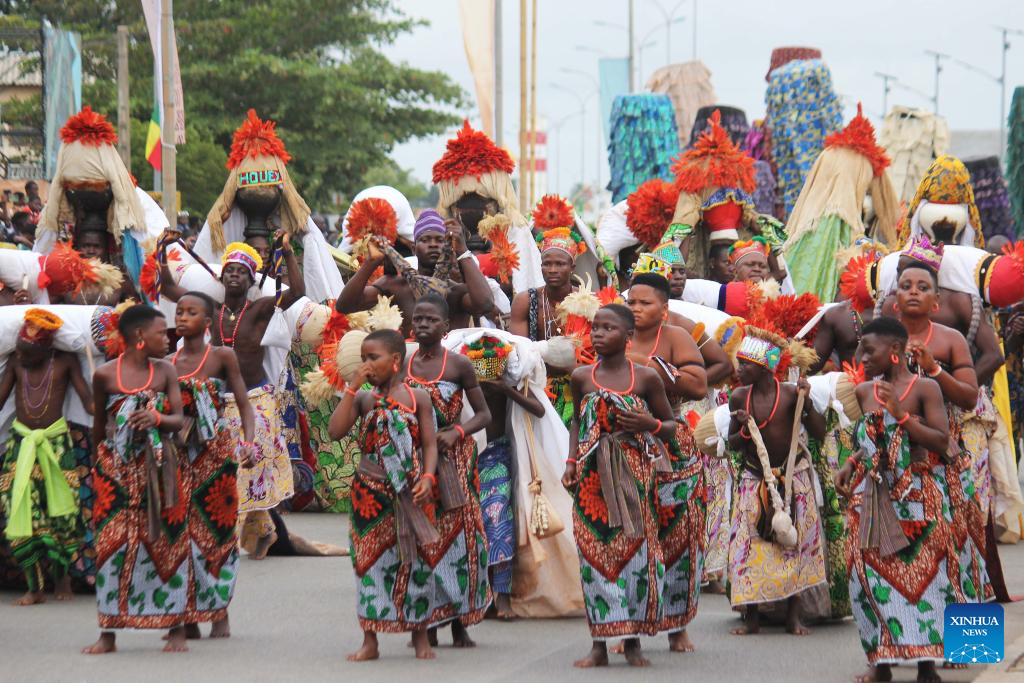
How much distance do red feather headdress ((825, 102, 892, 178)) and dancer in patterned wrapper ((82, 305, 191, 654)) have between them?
8222mm

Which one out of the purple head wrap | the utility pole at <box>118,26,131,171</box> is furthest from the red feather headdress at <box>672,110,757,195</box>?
the utility pole at <box>118,26,131,171</box>

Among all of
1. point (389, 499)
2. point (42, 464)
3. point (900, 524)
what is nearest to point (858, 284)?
point (900, 524)

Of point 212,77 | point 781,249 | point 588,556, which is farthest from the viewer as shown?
point 212,77

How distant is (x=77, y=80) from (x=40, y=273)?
1316 centimetres

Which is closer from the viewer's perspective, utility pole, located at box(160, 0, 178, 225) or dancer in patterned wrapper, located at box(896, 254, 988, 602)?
dancer in patterned wrapper, located at box(896, 254, 988, 602)

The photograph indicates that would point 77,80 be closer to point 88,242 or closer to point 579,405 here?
point 88,242

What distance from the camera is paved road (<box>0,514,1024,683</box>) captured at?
8297mm

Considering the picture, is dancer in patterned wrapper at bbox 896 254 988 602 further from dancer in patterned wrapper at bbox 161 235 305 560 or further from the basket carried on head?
dancer in patterned wrapper at bbox 161 235 305 560

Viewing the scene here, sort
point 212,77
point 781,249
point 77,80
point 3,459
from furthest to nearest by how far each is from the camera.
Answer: point 212,77
point 77,80
point 781,249
point 3,459

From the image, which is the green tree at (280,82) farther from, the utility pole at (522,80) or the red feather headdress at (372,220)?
the red feather headdress at (372,220)

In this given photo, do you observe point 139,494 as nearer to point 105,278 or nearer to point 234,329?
point 105,278

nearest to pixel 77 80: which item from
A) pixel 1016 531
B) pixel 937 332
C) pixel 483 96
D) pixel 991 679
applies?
pixel 483 96

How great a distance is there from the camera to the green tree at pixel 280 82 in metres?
33.9

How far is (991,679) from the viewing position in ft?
24.4
